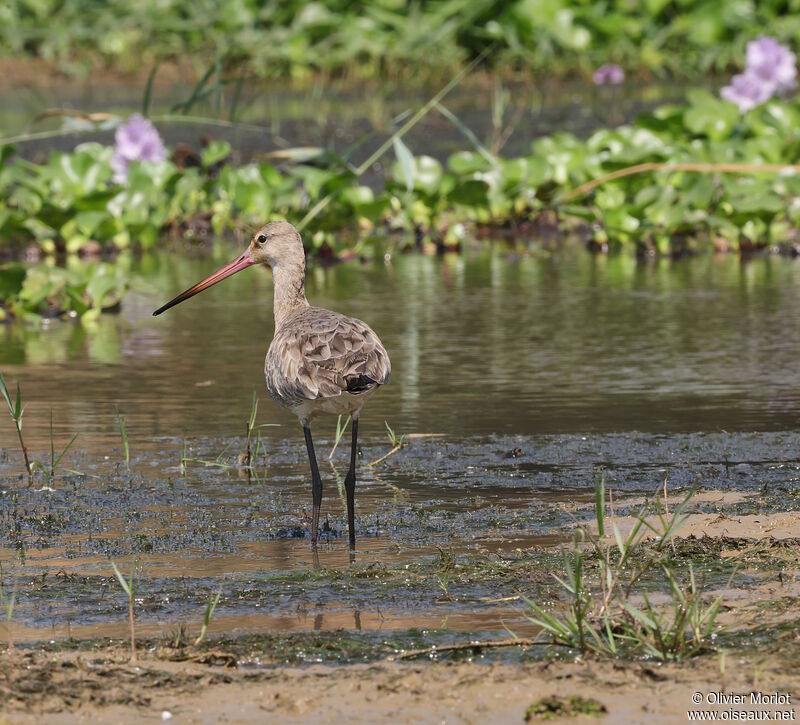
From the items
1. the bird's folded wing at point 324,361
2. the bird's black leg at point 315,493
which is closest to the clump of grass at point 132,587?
the bird's black leg at point 315,493

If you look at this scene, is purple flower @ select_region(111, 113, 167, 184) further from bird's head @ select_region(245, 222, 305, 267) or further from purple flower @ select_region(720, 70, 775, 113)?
bird's head @ select_region(245, 222, 305, 267)

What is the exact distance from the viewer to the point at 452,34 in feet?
59.8

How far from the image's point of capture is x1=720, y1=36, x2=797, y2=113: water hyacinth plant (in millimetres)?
13664

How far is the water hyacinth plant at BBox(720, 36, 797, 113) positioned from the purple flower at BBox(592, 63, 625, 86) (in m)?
4.01

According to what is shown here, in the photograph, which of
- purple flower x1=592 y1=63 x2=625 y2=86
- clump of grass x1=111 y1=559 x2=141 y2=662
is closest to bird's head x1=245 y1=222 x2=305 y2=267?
clump of grass x1=111 y1=559 x2=141 y2=662

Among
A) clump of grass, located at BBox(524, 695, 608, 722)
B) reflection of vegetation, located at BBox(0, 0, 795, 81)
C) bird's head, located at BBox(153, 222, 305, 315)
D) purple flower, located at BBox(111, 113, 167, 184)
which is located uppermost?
reflection of vegetation, located at BBox(0, 0, 795, 81)

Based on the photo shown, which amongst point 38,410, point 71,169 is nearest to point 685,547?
point 38,410

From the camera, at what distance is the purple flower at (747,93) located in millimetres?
13641

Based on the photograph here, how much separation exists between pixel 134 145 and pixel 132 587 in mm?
8114

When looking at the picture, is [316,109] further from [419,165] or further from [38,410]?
[38,410]

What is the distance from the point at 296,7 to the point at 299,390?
46.5 feet

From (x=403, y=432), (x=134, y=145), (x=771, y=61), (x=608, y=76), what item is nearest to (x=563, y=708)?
(x=403, y=432)

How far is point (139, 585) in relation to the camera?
4797 mm

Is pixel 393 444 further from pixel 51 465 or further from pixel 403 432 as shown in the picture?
pixel 51 465
